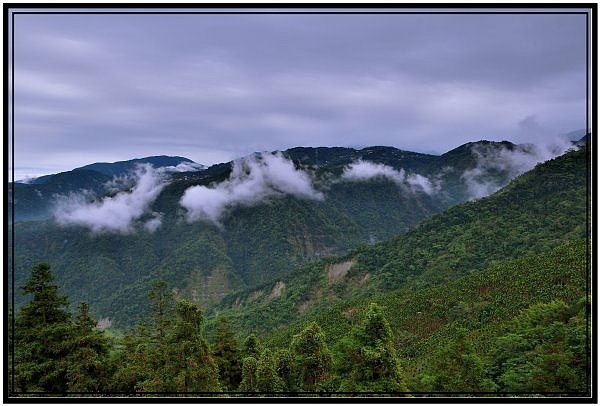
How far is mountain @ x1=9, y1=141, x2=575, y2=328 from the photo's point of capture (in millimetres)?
135000

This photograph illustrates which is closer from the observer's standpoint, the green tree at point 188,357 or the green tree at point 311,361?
the green tree at point 188,357

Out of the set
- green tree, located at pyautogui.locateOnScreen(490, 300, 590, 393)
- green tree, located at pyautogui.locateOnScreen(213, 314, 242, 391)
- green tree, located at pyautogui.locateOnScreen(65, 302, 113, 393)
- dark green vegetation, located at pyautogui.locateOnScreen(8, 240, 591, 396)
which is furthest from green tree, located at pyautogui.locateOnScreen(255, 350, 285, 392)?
green tree, located at pyautogui.locateOnScreen(490, 300, 590, 393)

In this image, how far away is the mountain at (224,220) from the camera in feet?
443

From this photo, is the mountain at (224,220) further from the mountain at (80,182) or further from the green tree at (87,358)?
the green tree at (87,358)

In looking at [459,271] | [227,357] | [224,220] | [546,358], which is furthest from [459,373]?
[224,220]

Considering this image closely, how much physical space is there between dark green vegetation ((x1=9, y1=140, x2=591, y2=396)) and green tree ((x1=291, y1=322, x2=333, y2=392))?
0.03 meters

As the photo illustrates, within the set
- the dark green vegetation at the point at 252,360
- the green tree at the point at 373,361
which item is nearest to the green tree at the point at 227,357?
the dark green vegetation at the point at 252,360

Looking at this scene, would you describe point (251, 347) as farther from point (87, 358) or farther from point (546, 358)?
point (546, 358)

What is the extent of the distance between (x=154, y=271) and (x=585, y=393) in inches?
5471

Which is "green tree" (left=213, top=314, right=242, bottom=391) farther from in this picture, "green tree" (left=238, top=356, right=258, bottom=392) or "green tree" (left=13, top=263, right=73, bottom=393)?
"green tree" (left=13, top=263, right=73, bottom=393)

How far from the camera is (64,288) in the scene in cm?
13775

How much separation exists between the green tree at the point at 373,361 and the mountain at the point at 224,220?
117m

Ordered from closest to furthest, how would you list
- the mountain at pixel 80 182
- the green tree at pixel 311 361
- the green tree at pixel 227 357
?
the green tree at pixel 311 361 < the green tree at pixel 227 357 < the mountain at pixel 80 182

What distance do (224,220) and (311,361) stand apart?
15846cm
